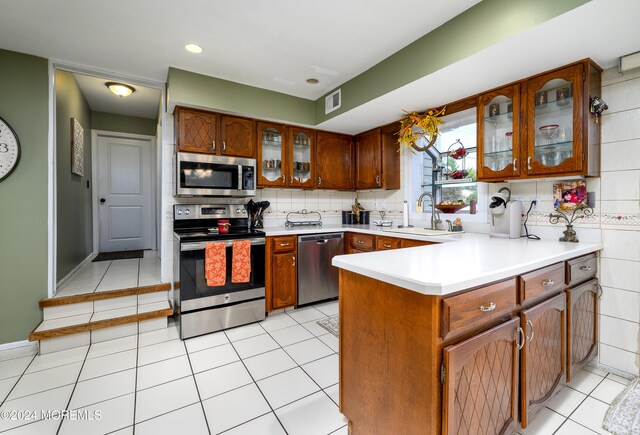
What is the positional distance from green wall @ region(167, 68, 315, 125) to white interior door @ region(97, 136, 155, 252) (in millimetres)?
2892

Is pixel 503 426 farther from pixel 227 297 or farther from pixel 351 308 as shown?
pixel 227 297

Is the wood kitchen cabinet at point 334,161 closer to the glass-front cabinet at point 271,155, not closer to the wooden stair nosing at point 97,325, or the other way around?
the glass-front cabinet at point 271,155

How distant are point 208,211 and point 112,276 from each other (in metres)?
1.46

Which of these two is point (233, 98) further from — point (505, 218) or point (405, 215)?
point (505, 218)

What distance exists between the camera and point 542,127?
211 centimetres

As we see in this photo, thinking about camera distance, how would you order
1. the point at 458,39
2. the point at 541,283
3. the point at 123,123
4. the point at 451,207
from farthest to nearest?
1. the point at 123,123
2. the point at 451,207
3. the point at 458,39
4. the point at 541,283

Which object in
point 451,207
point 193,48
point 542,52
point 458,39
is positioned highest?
point 193,48

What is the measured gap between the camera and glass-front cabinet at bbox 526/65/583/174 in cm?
194

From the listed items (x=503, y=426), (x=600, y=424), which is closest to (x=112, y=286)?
(x=503, y=426)

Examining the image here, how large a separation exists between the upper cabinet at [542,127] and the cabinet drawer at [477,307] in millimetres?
1276

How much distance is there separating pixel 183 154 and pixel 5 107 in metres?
1.40

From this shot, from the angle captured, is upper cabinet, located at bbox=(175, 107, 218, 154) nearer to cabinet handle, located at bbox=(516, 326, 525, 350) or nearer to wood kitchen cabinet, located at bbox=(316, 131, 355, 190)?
wood kitchen cabinet, located at bbox=(316, 131, 355, 190)

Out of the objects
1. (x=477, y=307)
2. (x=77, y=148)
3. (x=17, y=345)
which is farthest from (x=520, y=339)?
(x=77, y=148)

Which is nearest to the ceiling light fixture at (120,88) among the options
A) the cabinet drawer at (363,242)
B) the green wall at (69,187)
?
the green wall at (69,187)
